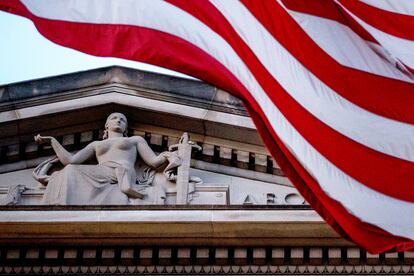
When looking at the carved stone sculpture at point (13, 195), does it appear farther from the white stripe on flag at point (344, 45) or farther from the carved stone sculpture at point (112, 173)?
the white stripe on flag at point (344, 45)

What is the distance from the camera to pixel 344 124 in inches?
548

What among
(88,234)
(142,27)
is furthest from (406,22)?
(88,234)

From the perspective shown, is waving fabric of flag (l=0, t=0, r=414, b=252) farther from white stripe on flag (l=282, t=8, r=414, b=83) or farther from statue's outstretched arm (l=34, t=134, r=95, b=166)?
statue's outstretched arm (l=34, t=134, r=95, b=166)

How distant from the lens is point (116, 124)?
1855cm

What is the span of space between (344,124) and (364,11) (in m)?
1.59

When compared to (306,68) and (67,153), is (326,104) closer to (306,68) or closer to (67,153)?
A: (306,68)

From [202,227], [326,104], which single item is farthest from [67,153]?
[326,104]

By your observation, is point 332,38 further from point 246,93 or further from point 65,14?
point 65,14

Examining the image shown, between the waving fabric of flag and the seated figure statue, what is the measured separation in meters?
3.89

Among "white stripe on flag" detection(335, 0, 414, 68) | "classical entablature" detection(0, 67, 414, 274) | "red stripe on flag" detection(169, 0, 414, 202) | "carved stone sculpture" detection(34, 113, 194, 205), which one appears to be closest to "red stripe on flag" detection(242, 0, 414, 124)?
"white stripe on flag" detection(335, 0, 414, 68)

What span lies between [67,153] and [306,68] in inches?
208

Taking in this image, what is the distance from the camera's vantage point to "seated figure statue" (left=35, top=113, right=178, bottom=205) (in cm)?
1755

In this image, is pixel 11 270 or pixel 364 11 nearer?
pixel 364 11

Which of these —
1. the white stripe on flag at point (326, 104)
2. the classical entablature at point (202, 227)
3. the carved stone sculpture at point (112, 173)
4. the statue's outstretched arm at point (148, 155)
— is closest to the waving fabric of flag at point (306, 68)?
the white stripe on flag at point (326, 104)
